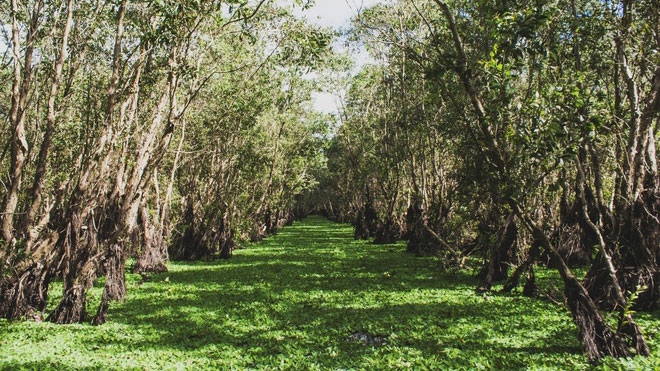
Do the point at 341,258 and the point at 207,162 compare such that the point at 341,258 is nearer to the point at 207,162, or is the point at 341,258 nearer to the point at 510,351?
the point at 207,162

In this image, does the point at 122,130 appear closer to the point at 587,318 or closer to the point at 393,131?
the point at 587,318

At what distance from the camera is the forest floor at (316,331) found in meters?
7.78

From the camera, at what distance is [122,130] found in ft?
45.0

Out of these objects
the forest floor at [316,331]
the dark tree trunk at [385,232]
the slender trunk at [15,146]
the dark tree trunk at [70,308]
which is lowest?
the forest floor at [316,331]

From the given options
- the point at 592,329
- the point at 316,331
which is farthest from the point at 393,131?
the point at 592,329

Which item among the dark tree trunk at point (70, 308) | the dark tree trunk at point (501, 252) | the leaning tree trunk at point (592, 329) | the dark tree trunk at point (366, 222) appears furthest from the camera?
the dark tree trunk at point (366, 222)

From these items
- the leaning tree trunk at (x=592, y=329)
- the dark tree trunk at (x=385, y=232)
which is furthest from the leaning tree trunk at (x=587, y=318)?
the dark tree trunk at (x=385, y=232)

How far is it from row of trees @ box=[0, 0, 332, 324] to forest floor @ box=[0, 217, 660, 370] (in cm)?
142

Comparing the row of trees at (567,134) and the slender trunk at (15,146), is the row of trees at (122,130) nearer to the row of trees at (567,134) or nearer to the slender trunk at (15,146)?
the slender trunk at (15,146)

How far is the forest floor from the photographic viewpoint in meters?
7.78

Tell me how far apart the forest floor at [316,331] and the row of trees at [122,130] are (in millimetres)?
1417

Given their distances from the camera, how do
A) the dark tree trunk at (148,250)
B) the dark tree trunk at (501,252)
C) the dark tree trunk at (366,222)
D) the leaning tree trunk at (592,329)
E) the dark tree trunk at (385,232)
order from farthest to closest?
1. the dark tree trunk at (366,222)
2. the dark tree trunk at (385,232)
3. the dark tree trunk at (148,250)
4. the dark tree trunk at (501,252)
5. the leaning tree trunk at (592,329)

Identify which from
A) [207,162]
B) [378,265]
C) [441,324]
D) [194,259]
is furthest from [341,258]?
[441,324]

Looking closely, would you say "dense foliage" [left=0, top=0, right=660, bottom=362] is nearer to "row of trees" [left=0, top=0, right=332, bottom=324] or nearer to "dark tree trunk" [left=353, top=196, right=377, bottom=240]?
"row of trees" [left=0, top=0, right=332, bottom=324]
